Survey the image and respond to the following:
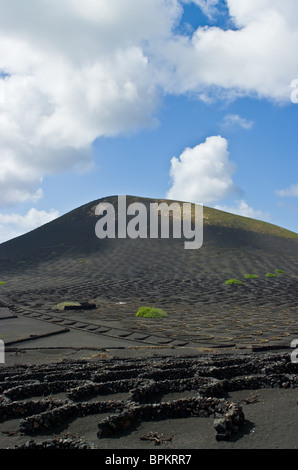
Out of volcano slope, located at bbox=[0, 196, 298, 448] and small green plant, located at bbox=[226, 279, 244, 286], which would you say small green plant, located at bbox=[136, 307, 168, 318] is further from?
small green plant, located at bbox=[226, 279, 244, 286]

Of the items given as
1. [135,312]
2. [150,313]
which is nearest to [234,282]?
[135,312]

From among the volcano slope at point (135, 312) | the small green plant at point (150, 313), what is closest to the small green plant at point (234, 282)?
the volcano slope at point (135, 312)

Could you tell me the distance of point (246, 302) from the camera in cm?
3325

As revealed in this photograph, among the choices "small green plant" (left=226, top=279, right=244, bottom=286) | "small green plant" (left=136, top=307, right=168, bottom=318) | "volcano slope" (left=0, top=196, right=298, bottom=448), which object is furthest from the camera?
"small green plant" (left=226, top=279, right=244, bottom=286)

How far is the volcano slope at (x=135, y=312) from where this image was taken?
8.70 m

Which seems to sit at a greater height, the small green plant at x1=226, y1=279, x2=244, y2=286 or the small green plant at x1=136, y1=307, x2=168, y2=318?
the small green plant at x1=226, y1=279, x2=244, y2=286

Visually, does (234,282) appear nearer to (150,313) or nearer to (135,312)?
(135,312)

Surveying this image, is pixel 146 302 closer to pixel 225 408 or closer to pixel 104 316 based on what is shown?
pixel 104 316

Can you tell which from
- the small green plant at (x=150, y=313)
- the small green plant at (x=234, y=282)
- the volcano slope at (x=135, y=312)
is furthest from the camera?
the small green plant at (x=234, y=282)

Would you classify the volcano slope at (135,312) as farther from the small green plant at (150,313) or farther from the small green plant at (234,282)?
the small green plant at (150,313)

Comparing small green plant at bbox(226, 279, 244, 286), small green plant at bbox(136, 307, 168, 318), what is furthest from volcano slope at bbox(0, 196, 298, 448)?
small green plant at bbox(136, 307, 168, 318)

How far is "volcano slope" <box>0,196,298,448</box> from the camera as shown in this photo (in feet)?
28.6

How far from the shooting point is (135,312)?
28.7 metres

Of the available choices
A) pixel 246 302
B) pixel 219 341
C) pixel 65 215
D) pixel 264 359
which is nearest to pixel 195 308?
pixel 246 302
